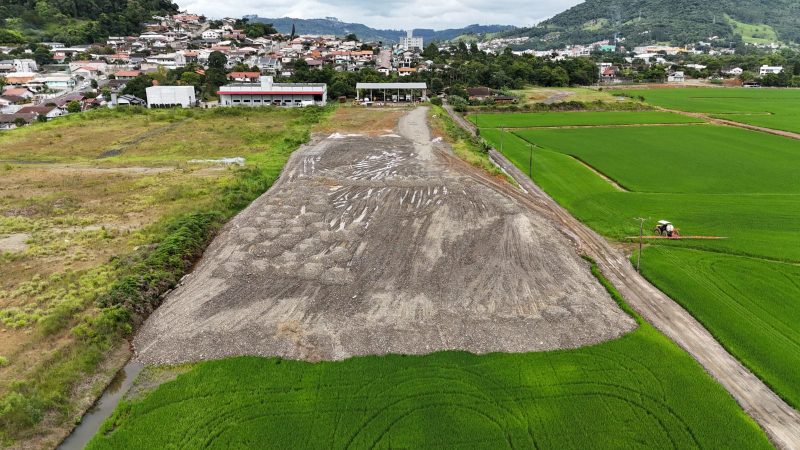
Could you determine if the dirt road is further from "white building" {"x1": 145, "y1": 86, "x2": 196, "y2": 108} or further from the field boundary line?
"white building" {"x1": 145, "y1": 86, "x2": 196, "y2": 108}

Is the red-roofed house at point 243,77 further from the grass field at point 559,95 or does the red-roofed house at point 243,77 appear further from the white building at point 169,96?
the grass field at point 559,95

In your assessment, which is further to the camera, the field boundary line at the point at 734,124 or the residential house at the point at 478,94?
the residential house at the point at 478,94

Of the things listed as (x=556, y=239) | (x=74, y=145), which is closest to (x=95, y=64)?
(x=74, y=145)

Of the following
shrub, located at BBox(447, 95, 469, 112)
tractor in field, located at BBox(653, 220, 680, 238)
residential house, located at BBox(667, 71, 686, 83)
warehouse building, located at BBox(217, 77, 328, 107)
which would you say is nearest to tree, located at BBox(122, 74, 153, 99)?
warehouse building, located at BBox(217, 77, 328, 107)

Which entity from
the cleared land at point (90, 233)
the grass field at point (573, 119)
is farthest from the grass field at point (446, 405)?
the grass field at point (573, 119)

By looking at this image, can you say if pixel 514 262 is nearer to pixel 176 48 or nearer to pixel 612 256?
pixel 612 256

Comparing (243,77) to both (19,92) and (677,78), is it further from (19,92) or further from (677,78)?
(677,78)
